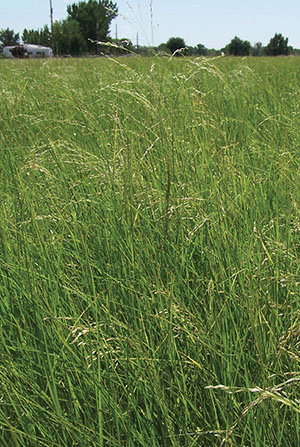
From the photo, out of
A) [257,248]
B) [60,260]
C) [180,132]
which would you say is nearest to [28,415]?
[60,260]

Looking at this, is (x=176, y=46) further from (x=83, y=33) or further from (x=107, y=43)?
(x=83, y=33)

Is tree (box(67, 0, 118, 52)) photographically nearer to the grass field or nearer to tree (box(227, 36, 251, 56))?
the grass field

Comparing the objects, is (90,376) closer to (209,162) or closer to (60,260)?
(60,260)

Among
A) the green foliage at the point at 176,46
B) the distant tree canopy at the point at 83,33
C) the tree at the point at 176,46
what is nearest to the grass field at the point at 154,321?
the green foliage at the point at 176,46

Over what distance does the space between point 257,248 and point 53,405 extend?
0.57 meters

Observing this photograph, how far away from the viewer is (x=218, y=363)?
91cm

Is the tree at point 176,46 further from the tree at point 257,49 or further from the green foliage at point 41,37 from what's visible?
the green foliage at point 41,37

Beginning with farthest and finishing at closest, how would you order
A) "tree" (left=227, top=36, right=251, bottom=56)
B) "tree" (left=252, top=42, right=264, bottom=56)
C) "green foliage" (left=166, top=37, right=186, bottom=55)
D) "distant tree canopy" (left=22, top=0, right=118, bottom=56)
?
"tree" (left=227, top=36, right=251, bottom=56)
"distant tree canopy" (left=22, top=0, right=118, bottom=56)
"tree" (left=252, top=42, right=264, bottom=56)
"green foliage" (left=166, top=37, right=186, bottom=55)

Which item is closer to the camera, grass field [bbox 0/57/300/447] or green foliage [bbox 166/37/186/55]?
grass field [bbox 0/57/300/447]

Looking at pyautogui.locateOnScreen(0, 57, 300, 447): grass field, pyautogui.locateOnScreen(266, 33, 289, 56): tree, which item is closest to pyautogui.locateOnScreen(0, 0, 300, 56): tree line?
pyautogui.locateOnScreen(266, 33, 289, 56): tree

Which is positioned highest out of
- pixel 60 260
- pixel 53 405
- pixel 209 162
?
pixel 209 162

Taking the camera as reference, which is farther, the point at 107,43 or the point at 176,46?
the point at 176,46

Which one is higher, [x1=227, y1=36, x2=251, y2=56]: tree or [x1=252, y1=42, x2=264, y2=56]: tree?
[x1=227, y1=36, x2=251, y2=56]: tree

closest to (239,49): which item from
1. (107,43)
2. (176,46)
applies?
(176,46)
